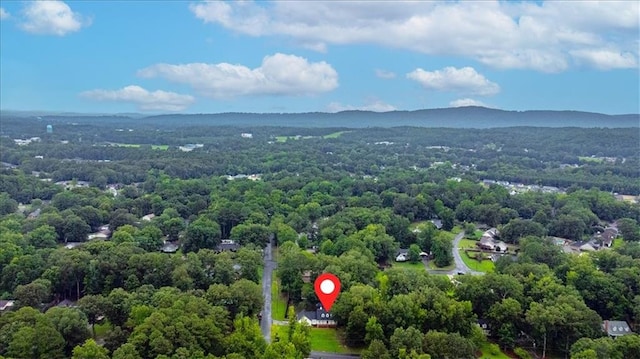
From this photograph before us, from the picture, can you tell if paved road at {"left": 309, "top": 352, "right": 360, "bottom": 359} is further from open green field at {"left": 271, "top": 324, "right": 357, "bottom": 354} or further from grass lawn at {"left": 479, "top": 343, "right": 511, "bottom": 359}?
grass lawn at {"left": 479, "top": 343, "right": 511, "bottom": 359}

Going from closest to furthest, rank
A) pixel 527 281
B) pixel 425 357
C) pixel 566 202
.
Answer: pixel 425 357, pixel 527 281, pixel 566 202

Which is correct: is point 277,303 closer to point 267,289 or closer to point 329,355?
point 267,289

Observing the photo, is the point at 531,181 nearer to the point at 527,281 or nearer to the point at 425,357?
the point at 527,281

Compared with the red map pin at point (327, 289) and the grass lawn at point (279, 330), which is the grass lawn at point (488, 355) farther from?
the grass lawn at point (279, 330)

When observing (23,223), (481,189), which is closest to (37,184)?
(23,223)

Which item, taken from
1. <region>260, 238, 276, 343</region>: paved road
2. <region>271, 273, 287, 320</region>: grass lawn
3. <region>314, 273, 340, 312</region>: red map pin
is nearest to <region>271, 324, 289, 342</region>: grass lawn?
<region>260, 238, 276, 343</region>: paved road

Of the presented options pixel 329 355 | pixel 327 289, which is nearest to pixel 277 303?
pixel 327 289

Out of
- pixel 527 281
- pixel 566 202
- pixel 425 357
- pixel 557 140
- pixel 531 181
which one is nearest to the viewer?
pixel 425 357
